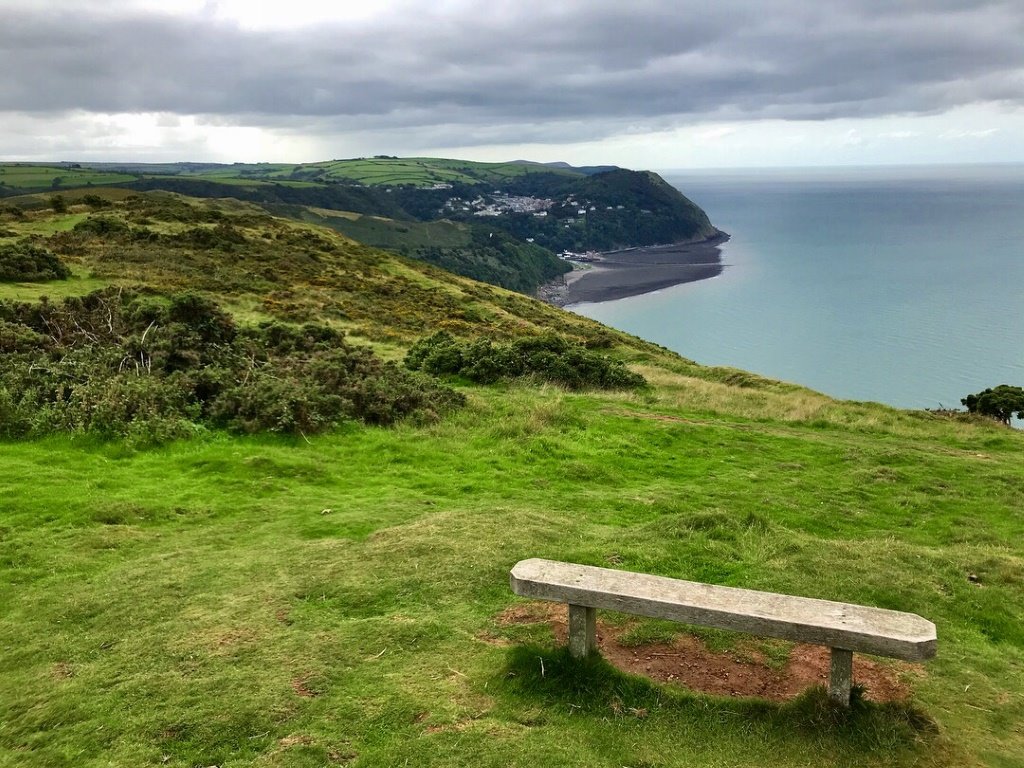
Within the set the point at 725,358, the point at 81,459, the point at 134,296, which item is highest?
the point at 134,296

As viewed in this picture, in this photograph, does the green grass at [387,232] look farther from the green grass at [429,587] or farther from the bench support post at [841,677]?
the bench support post at [841,677]

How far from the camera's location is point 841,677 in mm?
5691

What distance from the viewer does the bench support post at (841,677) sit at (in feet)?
18.6

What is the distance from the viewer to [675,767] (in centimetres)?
511

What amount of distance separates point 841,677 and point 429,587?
14.9 ft

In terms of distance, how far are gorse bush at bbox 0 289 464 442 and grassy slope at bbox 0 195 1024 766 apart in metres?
0.81

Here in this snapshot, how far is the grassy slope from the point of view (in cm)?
552

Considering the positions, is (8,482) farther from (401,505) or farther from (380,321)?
(380,321)

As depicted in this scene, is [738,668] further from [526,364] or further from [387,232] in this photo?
[387,232]

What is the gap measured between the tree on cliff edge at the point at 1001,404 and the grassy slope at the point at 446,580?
11513 millimetres

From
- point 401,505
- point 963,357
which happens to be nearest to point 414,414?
point 401,505

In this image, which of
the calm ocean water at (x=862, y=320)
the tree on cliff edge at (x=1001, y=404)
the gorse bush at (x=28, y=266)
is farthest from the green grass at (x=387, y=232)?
the tree on cliff edge at (x=1001, y=404)

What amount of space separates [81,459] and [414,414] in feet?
23.4

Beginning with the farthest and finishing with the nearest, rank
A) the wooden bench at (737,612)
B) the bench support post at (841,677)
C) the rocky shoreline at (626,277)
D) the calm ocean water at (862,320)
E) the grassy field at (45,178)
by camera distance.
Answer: the grassy field at (45,178) → the rocky shoreline at (626,277) → the calm ocean water at (862,320) → the bench support post at (841,677) → the wooden bench at (737,612)
